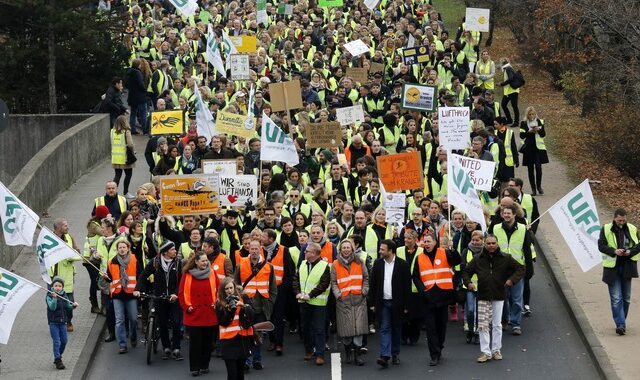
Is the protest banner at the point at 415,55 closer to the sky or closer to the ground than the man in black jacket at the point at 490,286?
closer to the sky

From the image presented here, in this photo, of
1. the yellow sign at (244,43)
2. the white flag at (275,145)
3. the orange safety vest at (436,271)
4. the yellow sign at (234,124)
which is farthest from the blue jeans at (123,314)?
the yellow sign at (244,43)

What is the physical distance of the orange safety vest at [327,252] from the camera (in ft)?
68.2

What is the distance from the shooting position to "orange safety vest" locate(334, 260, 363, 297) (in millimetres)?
20078

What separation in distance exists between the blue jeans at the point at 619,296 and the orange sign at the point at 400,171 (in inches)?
152

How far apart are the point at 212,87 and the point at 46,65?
445 centimetres

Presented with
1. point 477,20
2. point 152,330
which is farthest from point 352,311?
point 477,20

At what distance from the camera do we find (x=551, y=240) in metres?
26.6

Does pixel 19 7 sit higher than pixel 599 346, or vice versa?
pixel 19 7

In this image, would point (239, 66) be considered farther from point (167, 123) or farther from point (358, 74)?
point (167, 123)

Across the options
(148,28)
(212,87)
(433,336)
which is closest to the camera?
(433,336)

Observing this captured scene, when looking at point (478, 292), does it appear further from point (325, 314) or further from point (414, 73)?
point (414, 73)

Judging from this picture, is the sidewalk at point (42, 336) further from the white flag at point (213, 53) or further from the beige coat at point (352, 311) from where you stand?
the white flag at point (213, 53)

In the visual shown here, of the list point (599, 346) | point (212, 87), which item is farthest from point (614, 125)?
point (599, 346)

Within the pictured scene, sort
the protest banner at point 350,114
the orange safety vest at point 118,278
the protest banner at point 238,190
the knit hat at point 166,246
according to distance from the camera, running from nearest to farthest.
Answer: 1. the knit hat at point 166,246
2. the orange safety vest at point 118,278
3. the protest banner at point 238,190
4. the protest banner at point 350,114
